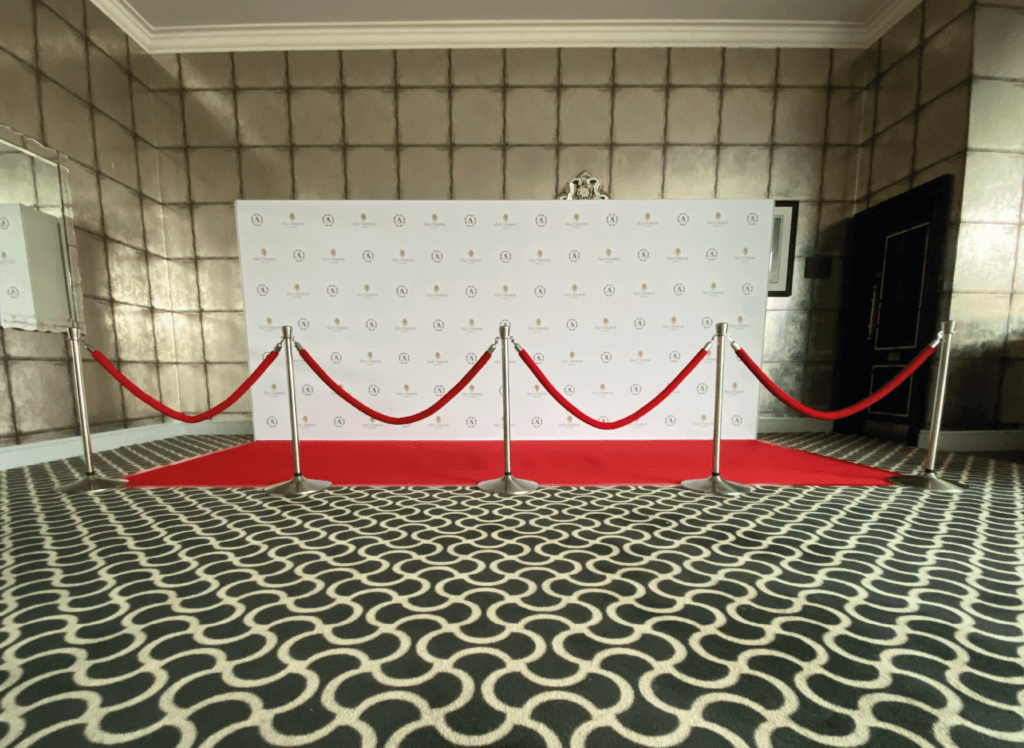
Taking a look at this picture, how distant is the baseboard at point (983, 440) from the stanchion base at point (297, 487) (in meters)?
5.87

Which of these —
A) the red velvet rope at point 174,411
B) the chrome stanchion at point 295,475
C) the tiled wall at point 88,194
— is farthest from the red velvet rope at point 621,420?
the tiled wall at point 88,194

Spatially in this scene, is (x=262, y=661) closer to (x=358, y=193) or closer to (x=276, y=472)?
(x=276, y=472)

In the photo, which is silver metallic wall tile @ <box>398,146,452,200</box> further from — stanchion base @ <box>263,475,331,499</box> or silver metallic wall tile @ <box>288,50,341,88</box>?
stanchion base @ <box>263,475,331,499</box>

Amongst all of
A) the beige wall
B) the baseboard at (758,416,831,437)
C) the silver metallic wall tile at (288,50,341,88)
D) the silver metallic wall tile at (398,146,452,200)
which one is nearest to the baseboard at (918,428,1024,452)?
the baseboard at (758,416,831,437)

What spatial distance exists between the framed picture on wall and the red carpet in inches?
91.2

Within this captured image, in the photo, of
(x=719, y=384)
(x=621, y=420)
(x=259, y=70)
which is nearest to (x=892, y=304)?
(x=719, y=384)

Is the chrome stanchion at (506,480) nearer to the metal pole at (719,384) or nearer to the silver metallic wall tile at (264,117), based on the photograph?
the metal pole at (719,384)

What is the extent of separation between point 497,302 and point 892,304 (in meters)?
4.73

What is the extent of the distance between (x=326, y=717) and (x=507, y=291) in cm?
369

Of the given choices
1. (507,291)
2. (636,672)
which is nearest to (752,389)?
(507,291)

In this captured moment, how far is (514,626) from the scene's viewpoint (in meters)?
1.43

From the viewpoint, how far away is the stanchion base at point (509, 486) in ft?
9.30

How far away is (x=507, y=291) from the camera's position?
14.0 feet

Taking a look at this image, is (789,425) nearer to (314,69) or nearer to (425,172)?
(425,172)
